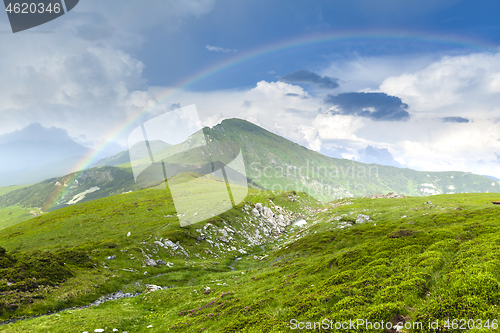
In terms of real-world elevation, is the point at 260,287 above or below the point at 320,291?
below

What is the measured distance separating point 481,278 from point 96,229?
96.1 meters

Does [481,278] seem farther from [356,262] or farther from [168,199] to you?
[168,199]

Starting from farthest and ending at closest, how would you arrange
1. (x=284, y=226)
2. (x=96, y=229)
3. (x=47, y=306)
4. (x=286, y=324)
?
1. (x=284, y=226)
2. (x=96, y=229)
3. (x=47, y=306)
4. (x=286, y=324)

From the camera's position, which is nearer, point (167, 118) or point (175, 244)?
point (167, 118)

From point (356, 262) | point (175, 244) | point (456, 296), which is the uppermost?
point (456, 296)

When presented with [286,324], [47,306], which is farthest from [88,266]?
[286,324]

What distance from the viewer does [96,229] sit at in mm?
74500

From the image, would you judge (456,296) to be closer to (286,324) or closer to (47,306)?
(286,324)

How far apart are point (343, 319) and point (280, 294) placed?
10.9 meters

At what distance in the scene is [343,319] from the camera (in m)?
11.8

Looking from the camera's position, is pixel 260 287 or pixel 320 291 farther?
pixel 260 287

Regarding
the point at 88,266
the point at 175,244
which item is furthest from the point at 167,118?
the point at 175,244

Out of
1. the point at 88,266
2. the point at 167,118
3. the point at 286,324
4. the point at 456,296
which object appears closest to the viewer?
the point at 456,296

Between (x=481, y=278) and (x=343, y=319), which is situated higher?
(x=481, y=278)
